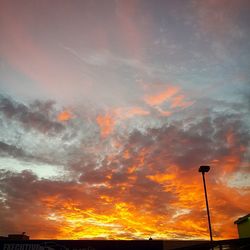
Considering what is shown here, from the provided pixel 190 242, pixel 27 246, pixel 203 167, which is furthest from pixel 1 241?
pixel 203 167

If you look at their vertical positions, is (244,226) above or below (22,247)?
above

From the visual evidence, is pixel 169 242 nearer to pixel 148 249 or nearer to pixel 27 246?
pixel 148 249

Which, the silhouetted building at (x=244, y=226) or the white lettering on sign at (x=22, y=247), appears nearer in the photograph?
the silhouetted building at (x=244, y=226)

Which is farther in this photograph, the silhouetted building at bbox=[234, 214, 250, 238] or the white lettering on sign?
the white lettering on sign

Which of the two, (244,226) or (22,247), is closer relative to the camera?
(244,226)

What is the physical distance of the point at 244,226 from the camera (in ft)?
106

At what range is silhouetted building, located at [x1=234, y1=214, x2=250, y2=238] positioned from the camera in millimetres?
31403

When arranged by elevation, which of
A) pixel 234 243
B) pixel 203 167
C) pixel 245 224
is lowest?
pixel 234 243

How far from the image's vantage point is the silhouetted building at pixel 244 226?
31.4 m

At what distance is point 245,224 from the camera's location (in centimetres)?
3222

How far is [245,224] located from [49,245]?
809 inches

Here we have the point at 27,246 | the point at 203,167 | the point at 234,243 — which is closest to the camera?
the point at 234,243

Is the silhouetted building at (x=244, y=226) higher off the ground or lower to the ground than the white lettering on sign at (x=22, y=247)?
higher

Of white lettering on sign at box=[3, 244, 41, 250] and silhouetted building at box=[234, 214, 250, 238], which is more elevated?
silhouetted building at box=[234, 214, 250, 238]
